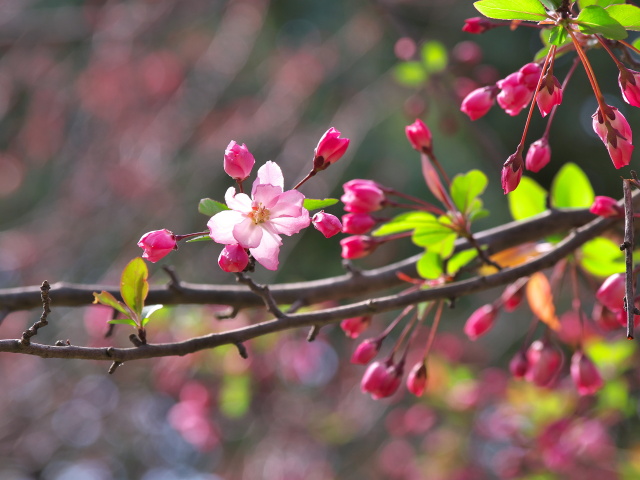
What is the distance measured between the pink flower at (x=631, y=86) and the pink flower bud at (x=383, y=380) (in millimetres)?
559

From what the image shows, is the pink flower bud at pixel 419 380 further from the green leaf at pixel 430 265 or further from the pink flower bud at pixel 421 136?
the pink flower bud at pixel 421 136

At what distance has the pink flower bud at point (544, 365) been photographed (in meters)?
1.28

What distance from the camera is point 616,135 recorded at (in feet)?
2.78

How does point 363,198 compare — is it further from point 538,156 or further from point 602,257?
point 602,257

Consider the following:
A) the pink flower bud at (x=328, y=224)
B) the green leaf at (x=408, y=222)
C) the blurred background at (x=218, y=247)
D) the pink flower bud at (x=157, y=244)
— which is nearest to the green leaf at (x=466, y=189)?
the green leaf at (x=408, y=222)

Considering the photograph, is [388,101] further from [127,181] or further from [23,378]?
[23,378]

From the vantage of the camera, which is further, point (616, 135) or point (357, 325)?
point (357, 325)

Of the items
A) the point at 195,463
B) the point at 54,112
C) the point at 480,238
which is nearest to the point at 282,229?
the point at 480,238

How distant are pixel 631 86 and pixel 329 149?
0.38m

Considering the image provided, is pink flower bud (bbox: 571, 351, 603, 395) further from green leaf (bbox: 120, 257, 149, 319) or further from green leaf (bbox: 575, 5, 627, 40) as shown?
green leaf (bbox: 120, 257, 149, 319)

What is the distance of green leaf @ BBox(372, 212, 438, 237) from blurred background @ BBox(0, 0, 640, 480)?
1.45 metres

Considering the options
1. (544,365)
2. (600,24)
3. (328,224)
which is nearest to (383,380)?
(544,365)

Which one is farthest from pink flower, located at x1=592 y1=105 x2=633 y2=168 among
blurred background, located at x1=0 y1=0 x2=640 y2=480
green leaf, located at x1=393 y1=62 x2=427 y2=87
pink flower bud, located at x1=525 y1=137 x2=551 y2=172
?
blurred background, located at x1=0 y1=0 x2=640 y2=480

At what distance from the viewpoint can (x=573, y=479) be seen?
2.62 metres
